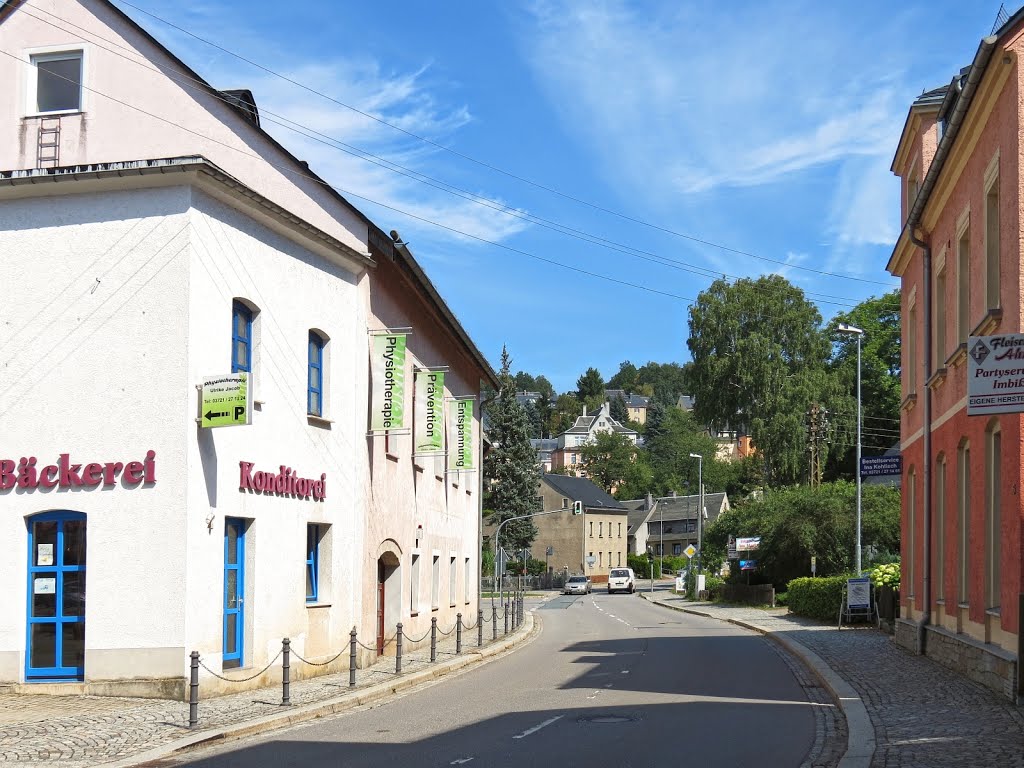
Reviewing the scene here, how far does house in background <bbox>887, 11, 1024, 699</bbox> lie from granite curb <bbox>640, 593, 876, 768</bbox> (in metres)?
1.85

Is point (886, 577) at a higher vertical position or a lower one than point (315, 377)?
lower

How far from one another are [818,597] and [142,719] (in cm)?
2697

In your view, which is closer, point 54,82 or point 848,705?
point 848,705

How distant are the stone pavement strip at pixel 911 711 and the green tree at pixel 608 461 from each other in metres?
117

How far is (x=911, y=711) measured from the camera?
1373 centimetres

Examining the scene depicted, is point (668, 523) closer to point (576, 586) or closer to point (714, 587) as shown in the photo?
point (576, 586)

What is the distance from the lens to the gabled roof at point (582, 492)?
341 feet

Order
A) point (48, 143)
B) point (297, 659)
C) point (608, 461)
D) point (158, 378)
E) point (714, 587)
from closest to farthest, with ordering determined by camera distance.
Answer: point (158, 378) < point (48, 143) < point (297, 659) < point (714, 587) < point (608, 461)

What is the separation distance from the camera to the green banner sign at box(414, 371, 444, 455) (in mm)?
24250

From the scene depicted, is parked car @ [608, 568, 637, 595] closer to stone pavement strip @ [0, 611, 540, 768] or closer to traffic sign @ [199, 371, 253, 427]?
stone pavement strip @ [0, 611, 540, 768]

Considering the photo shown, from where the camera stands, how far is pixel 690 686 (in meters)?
17.7

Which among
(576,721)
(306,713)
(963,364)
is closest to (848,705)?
(576,721)

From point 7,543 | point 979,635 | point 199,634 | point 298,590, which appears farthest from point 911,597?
point 7,543

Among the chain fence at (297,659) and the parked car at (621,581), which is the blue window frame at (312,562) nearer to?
the chain fence at (297,659)
